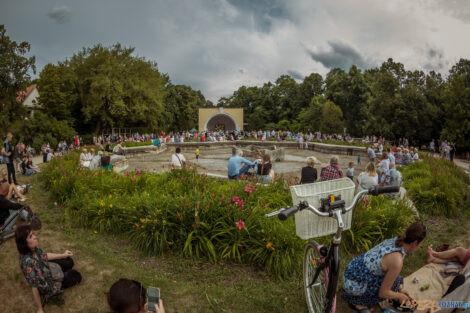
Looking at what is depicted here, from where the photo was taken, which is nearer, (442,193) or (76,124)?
(442,193)

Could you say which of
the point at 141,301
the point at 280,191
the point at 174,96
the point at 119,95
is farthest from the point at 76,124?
the point at 141,301

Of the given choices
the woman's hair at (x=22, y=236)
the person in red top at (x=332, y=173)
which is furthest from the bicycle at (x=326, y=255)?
the person in red top at (x=332, y=173)

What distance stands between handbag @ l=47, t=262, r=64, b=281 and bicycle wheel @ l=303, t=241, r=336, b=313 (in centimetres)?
313

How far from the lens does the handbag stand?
3.57 metres

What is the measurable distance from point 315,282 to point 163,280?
2.10 metres

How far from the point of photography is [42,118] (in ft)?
90.8

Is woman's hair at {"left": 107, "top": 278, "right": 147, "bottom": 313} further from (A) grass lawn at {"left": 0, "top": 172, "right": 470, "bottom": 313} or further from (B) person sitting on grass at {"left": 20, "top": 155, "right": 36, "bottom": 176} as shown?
(B) person sitting on grass at {"left": 20, "top": 155, "right": 36, "bottom": 176}

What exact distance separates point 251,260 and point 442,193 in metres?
5.69

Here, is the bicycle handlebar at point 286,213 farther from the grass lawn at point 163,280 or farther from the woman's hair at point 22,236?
the woman's hair at point 22,236

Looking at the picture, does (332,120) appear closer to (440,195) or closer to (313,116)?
(313,116)

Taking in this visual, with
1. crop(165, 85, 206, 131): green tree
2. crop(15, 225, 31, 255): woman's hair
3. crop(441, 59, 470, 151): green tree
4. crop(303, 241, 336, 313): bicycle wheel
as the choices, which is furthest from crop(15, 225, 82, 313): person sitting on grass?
crop(165, 85, 206, 131): green tree

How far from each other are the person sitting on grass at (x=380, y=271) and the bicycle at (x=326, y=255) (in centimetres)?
37

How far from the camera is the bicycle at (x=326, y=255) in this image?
2378 millimetres

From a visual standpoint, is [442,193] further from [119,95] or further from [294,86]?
[294,86]
